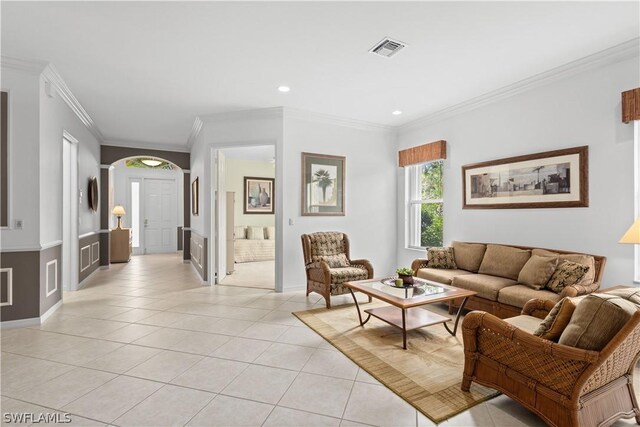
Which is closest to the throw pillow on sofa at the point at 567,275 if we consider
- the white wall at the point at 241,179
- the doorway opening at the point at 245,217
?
the doorway opening at the point at 245,217

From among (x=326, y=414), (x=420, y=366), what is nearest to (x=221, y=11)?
(x=326, y=414)

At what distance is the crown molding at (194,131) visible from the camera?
5.51 metres

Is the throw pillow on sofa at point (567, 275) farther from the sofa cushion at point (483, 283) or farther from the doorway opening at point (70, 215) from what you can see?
the doorway opening at point (70, 215)

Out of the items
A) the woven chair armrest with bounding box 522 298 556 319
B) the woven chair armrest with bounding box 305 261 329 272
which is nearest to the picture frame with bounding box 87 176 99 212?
the woven chair armrest with bounding box 305 261 329 272

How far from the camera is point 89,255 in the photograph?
233 inches

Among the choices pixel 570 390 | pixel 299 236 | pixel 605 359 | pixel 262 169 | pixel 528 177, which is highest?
pixel 262 169

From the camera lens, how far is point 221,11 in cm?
250

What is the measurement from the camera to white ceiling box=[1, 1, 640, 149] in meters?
2.50

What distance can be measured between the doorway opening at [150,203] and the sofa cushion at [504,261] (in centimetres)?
862

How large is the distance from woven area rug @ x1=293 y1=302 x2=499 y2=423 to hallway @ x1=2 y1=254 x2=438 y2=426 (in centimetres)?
12

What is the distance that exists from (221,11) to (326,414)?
3.03m

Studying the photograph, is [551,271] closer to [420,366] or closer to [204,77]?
[420,366]

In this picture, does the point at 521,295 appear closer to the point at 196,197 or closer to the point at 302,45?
the point at 302,45

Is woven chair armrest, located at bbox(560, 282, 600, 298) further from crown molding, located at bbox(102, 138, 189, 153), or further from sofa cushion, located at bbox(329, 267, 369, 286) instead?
crown molding, located at bbox(102, 138, 189, 153)
